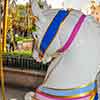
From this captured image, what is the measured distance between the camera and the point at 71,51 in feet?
4.14

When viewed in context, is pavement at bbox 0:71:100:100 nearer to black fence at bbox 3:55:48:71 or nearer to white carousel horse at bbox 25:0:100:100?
black fence at bbox 3:55:48:71

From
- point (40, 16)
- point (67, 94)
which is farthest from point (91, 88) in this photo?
point (40, 16)

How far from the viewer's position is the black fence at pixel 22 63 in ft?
10.5

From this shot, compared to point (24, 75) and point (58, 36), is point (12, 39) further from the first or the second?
point (58, 36)

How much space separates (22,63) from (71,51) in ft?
7.02

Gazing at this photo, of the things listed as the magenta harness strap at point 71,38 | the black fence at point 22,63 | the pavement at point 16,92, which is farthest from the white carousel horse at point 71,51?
the black fence at point 22,63

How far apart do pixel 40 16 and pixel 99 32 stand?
0.87 ft

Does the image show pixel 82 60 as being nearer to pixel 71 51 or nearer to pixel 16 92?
pixel 71 51

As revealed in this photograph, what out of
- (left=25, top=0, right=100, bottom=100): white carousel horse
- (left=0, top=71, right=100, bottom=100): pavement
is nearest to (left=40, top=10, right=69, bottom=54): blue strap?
(left=25, top=0, right=100, bottom=100): white carousel horse

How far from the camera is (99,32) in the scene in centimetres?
126

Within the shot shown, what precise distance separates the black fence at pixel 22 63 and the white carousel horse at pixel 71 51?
187 centimetres

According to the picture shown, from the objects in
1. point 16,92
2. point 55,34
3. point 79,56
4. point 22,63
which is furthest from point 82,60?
point 22,63

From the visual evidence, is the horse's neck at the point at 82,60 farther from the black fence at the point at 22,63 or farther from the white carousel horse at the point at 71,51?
the black fence at the point at 22,63

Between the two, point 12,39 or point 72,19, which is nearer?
point 72,19
